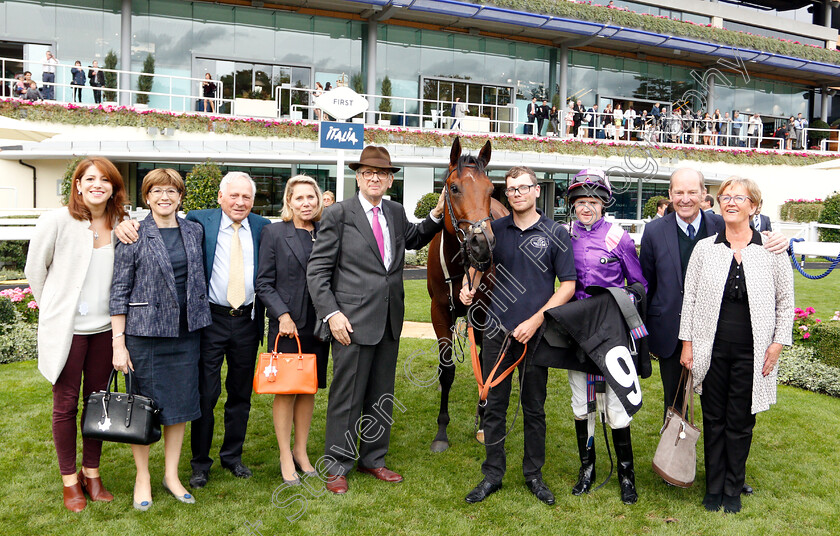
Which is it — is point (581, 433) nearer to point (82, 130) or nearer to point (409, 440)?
point (409, 440)

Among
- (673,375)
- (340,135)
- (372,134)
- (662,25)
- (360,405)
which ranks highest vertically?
(662,25)

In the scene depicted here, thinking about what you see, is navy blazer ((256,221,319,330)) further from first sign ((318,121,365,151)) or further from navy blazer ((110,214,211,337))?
first sign ((318,121,365,151))

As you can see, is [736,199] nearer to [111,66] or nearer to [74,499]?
[74,499]

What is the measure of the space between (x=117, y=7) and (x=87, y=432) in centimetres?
2117

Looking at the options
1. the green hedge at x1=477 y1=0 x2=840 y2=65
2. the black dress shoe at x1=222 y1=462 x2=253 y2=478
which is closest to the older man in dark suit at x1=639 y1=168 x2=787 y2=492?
the black dress shoe at x1=222 y1=462 x2=253 y2=478

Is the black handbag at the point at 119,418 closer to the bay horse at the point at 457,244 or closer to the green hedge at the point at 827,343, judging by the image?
the bay horse at the point at 457,244

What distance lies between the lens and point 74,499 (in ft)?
11.7

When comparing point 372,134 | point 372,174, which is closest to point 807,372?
point 372,174

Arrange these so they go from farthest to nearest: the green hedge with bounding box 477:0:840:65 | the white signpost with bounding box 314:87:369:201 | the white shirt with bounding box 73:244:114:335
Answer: the green hedge with bounding box 477:0:840:65, the white signpost with bounding box 314:87:369:201, the white shirt with bounding box 73:244:114:335

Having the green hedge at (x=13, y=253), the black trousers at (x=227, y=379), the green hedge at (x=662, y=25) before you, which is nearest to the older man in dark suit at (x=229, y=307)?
the black trousers at (x=227, y=379)

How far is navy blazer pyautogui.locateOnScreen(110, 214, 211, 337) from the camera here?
3420 millimetres

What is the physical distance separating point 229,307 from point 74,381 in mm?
965

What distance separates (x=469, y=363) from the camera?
24.1ft

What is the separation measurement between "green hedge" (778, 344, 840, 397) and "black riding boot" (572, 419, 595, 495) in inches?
148
